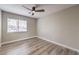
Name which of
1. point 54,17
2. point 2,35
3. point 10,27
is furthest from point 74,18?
point 2,35

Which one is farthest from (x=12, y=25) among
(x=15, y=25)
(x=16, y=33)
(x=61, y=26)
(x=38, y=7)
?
(x=61, y=26)

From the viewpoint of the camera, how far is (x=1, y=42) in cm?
170

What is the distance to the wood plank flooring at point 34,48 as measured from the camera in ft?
5.52

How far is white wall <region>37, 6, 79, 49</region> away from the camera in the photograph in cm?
204

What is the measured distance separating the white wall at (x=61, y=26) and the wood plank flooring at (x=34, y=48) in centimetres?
19

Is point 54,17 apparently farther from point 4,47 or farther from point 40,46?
point 4,47

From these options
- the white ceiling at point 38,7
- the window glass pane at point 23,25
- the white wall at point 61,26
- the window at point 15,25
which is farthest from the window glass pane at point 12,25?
the white wall at point 61,26

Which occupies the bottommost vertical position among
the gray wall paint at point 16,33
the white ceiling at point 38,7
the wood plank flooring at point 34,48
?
the wood plank flooring at point 34,48

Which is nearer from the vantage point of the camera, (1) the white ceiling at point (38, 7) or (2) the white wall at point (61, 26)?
(1) the white ceiling at point (38, 7)

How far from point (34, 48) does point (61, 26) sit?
2.95 feet

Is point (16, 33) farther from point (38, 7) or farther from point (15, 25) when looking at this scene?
point (38, 7)

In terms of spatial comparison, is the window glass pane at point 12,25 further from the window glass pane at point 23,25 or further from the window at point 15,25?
the window glass pane at point 23,25

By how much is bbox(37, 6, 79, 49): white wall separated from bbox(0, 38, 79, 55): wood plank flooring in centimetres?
19

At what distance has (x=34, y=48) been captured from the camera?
1.88 m
